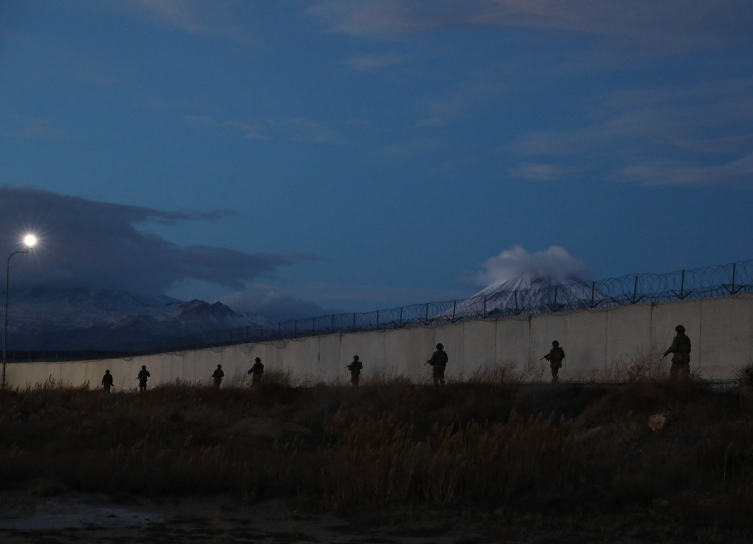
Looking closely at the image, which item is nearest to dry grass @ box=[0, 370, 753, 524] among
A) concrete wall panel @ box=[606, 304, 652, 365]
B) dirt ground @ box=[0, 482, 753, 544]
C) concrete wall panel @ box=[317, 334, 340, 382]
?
dirt ground @ box=[0, 482, 753, 544]

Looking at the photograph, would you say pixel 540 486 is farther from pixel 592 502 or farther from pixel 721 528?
pixel 721 528

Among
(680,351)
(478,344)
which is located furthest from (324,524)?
(478,344)

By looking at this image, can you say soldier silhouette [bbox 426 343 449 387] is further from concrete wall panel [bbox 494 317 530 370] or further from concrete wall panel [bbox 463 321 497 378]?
concrete wall panel [bbox 463 321 497 378]

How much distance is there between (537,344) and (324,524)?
66.7ft

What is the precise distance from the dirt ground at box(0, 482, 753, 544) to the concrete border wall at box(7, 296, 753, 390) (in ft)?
47.4

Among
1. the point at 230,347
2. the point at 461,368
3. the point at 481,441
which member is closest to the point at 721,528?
the point at 481,441

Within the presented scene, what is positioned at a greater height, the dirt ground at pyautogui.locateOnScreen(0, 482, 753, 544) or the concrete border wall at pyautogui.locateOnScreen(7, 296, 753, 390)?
the concrete border wall at pyautogui.locateOnScreen(7, 296, 753, 390)

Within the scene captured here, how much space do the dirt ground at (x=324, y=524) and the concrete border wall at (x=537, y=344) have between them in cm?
1446

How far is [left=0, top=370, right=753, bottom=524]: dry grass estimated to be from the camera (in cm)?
1048

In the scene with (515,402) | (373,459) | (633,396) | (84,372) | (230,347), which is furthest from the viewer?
(84,372)

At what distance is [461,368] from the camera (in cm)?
3234

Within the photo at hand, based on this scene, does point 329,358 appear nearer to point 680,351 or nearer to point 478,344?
point 478,344

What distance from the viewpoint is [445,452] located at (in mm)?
10664

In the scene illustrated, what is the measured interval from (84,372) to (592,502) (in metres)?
56.1
